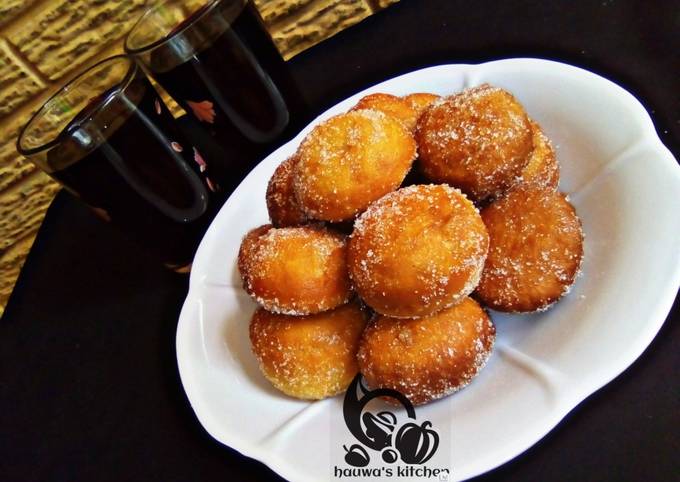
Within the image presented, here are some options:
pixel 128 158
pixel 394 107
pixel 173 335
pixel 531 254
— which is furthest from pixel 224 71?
pixel 531 254

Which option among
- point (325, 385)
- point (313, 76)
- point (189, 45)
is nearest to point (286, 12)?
point (313, 76)

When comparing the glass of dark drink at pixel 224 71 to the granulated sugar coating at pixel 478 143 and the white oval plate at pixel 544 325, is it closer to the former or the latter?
the white oval plate at pixel 544 325

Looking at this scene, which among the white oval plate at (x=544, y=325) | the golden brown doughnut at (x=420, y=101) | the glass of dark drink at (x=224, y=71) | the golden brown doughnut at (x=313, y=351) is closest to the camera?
the white oval plate at (x=544, y=325)

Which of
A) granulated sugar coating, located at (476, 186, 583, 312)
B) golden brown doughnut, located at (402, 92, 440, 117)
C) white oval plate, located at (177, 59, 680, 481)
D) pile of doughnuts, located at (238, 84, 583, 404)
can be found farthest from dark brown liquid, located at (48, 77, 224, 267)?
granulated sugar coating, located at (476, 186, 583, 312)

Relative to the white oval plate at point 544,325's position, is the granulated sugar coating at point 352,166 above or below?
above

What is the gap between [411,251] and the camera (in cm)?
64

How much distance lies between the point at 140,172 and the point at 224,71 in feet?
0.69

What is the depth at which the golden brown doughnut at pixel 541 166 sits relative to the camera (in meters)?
0.75

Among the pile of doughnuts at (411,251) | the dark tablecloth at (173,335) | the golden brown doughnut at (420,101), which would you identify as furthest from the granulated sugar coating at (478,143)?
the dark tablecloth at (173,335)

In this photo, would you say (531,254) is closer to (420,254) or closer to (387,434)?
(420,254)

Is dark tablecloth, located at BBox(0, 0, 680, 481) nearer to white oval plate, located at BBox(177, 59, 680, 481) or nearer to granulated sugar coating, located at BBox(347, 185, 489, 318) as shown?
white oval plate, located at BBox(177, 59, 680, 481)

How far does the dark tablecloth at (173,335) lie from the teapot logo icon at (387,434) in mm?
90

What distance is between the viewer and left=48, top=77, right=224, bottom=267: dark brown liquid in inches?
34.3

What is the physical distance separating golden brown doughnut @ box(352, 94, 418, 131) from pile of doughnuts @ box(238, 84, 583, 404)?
4cm
